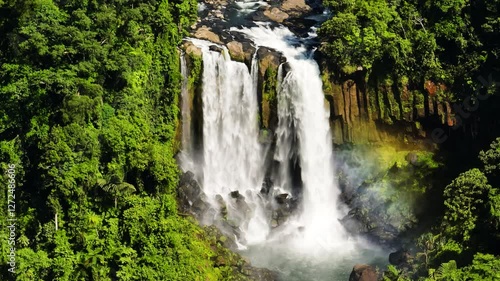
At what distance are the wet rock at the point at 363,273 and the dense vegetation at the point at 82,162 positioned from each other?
492 centimetres

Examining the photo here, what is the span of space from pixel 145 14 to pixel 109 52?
3801mm

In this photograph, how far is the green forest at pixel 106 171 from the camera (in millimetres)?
24500

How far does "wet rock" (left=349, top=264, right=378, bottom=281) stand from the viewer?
89.0ft

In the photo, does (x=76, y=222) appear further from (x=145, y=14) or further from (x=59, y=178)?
(x=145, y=14)

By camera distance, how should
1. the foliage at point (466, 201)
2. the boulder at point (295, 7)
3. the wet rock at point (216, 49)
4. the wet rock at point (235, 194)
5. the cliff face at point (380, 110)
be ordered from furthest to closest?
the boulder at point (295, 7) → the cliff face at point (380, 110) → the wet rock at point (216, 49) → the wet rock at point (235, 194) → the foliage at point (466, 201)

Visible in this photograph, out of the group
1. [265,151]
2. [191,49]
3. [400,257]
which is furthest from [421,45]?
[191,49]

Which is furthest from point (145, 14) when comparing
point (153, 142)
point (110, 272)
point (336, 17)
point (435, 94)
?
point (435, 94)

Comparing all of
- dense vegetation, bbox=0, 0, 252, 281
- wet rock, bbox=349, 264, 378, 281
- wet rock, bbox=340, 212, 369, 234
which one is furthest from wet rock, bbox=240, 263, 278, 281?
wet rock, bbox=340, 212, 369, 234

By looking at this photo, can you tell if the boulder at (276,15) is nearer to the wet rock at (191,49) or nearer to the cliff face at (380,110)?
the cliff face at (380,110)

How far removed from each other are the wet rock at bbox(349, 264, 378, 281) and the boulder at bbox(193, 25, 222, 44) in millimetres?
13427

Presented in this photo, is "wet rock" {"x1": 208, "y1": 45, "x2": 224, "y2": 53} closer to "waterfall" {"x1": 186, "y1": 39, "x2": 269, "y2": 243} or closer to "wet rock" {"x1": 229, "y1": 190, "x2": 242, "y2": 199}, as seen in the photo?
"waterfall" {"x1": 186, "y1": 39, "x2": 269, "y2": 243}

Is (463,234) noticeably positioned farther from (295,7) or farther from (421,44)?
(295,7)

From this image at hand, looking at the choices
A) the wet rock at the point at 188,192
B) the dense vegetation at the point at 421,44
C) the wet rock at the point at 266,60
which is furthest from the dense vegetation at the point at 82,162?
the dense vegetation at the point at 421,44

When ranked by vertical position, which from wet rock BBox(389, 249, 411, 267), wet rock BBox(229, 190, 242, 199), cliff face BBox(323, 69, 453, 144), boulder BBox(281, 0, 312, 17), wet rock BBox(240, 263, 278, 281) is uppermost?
boulder BBox(281, 0, 312, 17)
